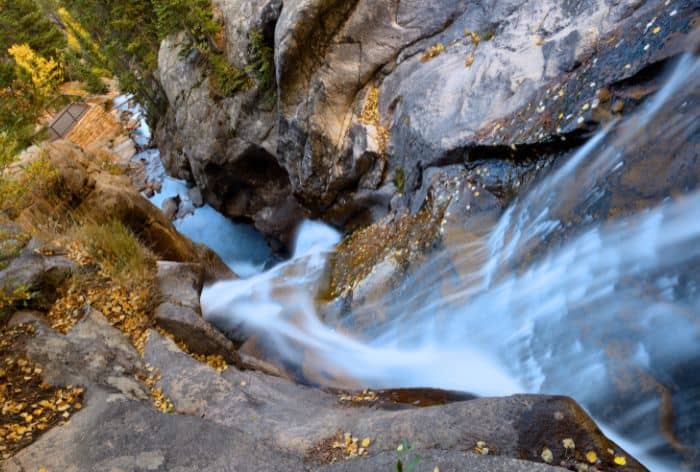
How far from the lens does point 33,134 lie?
5293mm

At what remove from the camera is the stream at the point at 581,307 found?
12.4 ft

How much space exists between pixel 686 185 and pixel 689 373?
5.65 ft

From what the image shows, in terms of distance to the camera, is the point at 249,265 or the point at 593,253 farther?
the point at 249,265

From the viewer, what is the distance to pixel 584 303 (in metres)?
4.63

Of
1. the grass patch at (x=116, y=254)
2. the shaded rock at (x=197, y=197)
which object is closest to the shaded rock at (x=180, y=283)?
the grass patch at (x=116, y=254)

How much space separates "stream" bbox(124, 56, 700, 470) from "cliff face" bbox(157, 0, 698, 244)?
1.95ft

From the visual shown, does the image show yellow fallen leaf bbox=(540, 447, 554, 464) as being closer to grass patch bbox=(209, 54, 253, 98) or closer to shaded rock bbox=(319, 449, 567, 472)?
shaded rock bbox=(319, 449, 567, 472)

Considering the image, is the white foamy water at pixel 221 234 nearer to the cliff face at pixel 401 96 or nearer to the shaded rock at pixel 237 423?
the cliff face at pixel 401 96

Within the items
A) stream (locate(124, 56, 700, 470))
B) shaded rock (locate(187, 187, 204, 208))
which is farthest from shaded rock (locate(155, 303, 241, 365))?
shaded rock (locate(187, 187, 204, 208))

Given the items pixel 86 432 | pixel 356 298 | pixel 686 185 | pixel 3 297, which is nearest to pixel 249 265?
pixel 356 298

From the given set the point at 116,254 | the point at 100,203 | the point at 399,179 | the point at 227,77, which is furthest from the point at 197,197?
the point at 399,179

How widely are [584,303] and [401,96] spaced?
5.34 m

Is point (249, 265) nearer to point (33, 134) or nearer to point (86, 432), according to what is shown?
point (33, 134)

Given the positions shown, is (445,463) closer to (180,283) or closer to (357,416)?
(357,416)
